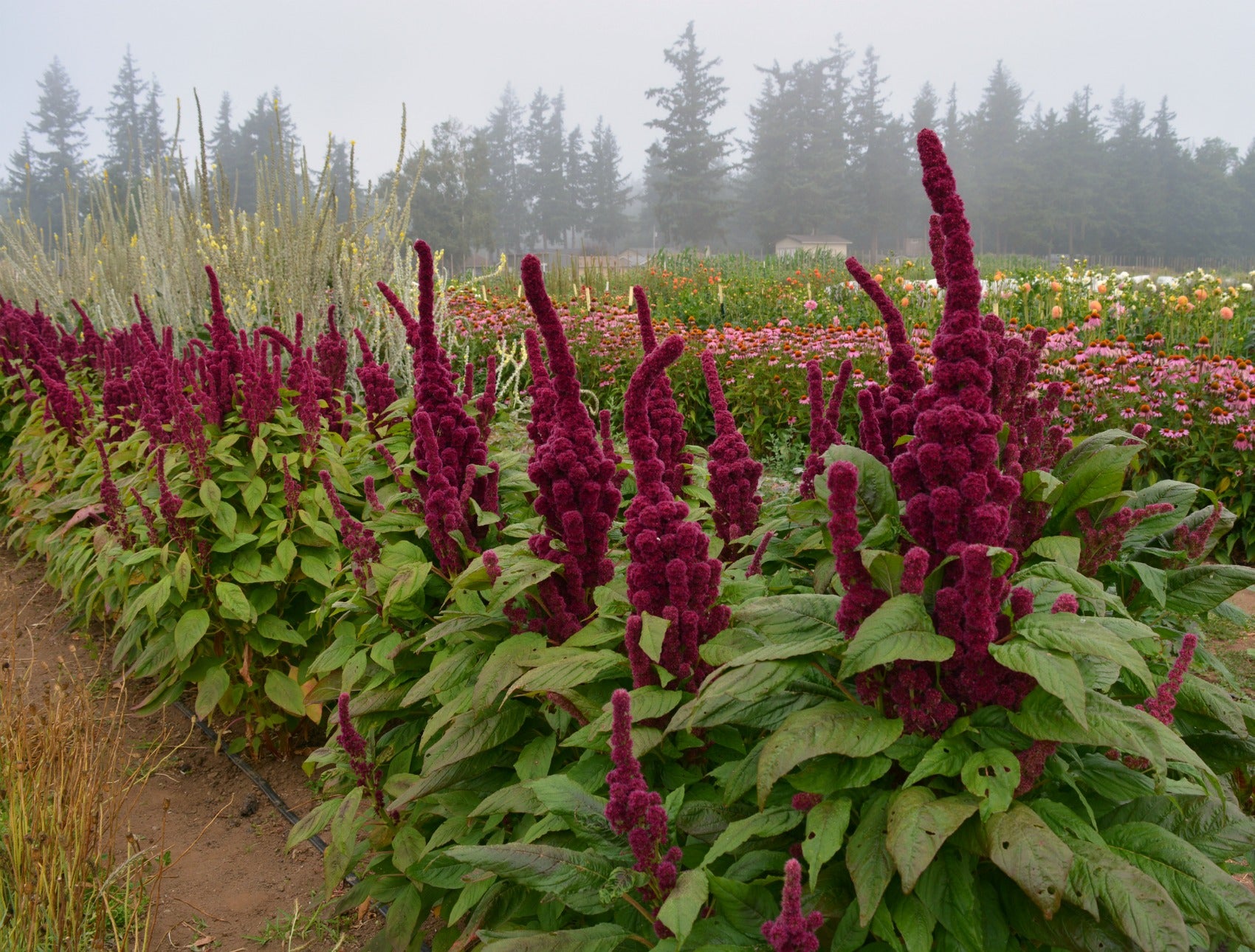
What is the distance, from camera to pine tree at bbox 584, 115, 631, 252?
261ft

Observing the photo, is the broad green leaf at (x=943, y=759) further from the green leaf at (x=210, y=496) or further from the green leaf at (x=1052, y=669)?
the green leaf at (x=210, y=496)

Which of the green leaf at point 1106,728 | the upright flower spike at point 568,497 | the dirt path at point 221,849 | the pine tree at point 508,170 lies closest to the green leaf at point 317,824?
the dirt path at point 221,849

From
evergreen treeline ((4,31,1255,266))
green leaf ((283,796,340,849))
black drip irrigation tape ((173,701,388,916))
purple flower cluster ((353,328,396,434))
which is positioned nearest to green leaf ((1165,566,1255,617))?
green leaf ((283,796,340,849))

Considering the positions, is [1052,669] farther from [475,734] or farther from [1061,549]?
[475,734]

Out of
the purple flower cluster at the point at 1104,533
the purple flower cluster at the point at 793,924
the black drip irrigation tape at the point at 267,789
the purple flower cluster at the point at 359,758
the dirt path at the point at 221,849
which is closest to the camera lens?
the purple flower cluster at the point at 793,924

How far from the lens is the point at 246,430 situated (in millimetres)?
3375

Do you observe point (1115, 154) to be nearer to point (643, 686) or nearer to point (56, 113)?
point (643, 686)

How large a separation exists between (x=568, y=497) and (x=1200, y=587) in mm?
1323

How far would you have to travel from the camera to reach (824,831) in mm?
1153

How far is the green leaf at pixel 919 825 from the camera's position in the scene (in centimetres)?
102

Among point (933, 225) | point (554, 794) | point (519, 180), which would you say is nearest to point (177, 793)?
point (554, 794)

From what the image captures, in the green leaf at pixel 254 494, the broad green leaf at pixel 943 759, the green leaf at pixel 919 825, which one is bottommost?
the green leaf at pixel 919 825

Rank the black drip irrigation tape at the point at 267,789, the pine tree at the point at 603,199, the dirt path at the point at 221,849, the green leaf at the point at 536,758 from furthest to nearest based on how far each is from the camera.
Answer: the pine tree at the point at 603,199, the black drip irrigation tape at the point at 267,789, the dirt path at the point at 221,849, the green leaf at the point at 536,758

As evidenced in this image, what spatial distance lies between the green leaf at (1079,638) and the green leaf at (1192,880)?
21 cm
